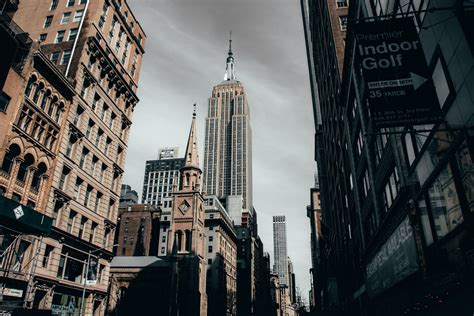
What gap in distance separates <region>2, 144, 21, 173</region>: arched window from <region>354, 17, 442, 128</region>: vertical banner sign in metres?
25.3

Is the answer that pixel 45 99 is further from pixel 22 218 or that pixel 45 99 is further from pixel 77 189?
pixel 22 218

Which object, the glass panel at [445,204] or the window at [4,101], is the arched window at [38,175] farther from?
the glass panel at [445,204]

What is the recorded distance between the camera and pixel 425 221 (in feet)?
46.2

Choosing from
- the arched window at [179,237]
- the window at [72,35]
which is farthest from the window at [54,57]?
the arched window at [179,237]

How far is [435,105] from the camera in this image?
11.2 m

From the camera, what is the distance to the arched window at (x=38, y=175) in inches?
1131

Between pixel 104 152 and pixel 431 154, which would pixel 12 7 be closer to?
pixel 104 152

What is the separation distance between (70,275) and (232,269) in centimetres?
8546

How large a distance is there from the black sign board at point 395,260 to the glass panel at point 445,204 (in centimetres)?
224

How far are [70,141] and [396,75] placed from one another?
3110 centimetres

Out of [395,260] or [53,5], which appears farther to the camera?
[53,5]

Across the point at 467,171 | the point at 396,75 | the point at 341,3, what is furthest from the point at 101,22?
the point at 467,171

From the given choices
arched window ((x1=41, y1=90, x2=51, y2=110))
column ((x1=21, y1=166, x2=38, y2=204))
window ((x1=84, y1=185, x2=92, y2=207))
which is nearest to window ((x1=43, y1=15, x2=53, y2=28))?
arched window ((x1=41, y1=90, x2=51, y2=110))

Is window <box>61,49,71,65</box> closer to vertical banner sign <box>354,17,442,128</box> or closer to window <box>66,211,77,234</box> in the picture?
window <box>66,211,77,234</box>
